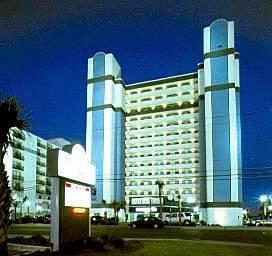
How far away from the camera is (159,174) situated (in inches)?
4980

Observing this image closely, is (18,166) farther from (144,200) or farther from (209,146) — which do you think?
(209,146)

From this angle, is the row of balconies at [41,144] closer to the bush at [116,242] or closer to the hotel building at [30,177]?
the hotel building at [30,177]

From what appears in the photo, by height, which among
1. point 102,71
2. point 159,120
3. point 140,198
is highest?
point 102,71

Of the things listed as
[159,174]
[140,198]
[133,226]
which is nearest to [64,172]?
[133,226]

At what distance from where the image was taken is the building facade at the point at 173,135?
97500 millimetres

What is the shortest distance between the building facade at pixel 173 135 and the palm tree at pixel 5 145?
77.8m

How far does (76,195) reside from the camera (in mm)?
18766

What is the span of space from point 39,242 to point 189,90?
110310mm

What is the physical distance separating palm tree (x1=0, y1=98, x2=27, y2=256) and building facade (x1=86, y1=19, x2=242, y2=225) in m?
77.8

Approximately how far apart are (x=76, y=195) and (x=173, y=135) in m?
110

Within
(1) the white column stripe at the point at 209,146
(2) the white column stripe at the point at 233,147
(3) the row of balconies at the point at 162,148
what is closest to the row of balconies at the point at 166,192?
(3) the row of balconies at the point at 162,148

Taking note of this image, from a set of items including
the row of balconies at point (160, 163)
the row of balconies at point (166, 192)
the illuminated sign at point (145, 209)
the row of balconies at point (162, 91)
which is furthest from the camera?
the row of balconies at point (162, 91)

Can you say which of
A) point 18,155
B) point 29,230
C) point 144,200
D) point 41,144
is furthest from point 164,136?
point 29,230

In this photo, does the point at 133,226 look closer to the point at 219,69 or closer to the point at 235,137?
the point at 235,137
